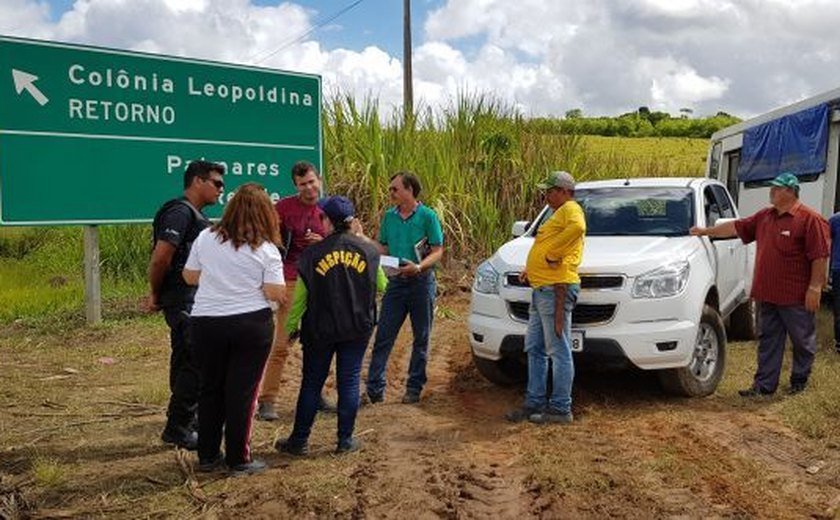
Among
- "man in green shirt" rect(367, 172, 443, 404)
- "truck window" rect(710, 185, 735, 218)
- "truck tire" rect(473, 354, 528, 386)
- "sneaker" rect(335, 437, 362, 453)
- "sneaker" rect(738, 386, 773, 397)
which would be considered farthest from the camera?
"truck window" rect(710, 185, 735, 218)

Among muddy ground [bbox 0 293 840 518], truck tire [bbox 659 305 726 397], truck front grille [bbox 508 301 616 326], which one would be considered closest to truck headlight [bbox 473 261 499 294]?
truck front grille [bbox 508 301 616 326]

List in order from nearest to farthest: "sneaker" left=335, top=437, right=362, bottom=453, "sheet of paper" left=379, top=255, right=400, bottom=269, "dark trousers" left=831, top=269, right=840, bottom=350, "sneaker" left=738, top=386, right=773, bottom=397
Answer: "sneaker" left=335, top=437, right=362, bottom=453 < "sheet of paper" left=379, top=255, right=400, bottom=269 < "sneaker" left=738, top=386, right=773, bottom=397 < "dark trousers" left=831, top=269, right=840, bottom=350

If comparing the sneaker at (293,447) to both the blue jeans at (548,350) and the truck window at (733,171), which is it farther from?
the truck window at (733,171)

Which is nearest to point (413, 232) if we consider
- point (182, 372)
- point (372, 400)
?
point (372, 400)

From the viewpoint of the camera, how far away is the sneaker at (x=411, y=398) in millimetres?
6355

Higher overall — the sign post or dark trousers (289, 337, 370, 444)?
the sign post

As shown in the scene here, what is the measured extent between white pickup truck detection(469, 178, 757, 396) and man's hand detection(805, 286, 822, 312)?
0.65m

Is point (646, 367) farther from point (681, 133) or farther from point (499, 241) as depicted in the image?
point (681, 133)

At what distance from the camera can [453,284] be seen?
1243cm

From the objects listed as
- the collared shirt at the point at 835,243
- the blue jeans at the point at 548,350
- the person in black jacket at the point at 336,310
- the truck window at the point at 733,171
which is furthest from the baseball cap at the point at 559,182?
the truck window at the point at 733,171

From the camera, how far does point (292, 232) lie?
18.9 feet

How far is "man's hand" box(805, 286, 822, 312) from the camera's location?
625 centimetres

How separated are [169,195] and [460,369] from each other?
429cm

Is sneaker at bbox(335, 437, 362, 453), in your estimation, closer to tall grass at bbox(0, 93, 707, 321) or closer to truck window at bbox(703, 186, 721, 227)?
truck window at bbox(703, 186, 721, 227)
